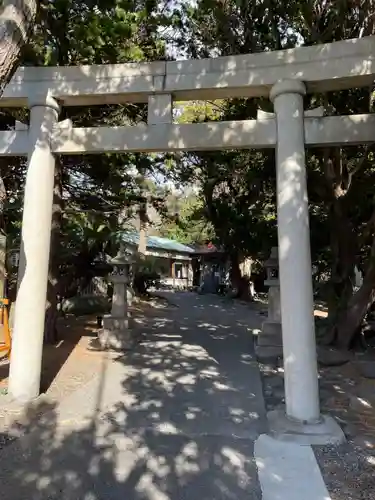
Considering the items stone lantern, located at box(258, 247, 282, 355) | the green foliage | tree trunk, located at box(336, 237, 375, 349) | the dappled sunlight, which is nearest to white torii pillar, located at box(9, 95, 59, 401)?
the dappled sunlight

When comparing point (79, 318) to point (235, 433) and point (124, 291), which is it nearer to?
point (124, 291)

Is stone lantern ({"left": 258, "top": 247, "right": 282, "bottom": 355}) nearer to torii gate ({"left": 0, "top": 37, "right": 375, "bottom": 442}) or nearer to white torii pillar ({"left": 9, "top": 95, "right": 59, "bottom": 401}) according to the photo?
torii gate ({"left": 0, "top": 37, "right": 375, "bottom": 442})

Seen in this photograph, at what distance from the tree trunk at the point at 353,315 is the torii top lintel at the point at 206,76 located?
4392mm

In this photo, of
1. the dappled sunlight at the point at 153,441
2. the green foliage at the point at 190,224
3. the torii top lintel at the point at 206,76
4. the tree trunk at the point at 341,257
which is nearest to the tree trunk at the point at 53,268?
the dappled sunlight at the point at 153,441

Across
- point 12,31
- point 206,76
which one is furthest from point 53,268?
point 12,31

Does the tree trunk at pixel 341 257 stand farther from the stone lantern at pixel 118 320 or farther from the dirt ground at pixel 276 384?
the stone lantern at pixel 118 320

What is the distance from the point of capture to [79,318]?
11.9m

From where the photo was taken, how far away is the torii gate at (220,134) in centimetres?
426

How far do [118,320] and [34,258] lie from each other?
3838mm

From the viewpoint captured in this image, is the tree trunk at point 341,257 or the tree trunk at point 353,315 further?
the tree trunk at point 341,257

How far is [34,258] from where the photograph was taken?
480 centimetres

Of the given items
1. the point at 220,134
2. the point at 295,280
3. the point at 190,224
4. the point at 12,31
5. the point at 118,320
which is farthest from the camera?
the point at 190,224

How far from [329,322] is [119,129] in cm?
622

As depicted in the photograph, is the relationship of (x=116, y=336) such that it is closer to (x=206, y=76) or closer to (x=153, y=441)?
(x=153, y=441)
